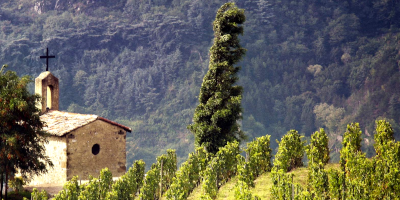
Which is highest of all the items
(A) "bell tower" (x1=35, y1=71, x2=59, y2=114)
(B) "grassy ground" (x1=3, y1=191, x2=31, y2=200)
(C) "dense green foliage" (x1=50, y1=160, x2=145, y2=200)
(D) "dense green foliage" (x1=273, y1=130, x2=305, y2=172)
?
(A) "bell tower" (x1=35, y1=71, x2=59, y2=114)

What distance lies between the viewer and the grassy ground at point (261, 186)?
82.5 ft

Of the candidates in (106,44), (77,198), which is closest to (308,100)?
(106,44)

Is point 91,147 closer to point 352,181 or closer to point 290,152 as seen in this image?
point 290,152

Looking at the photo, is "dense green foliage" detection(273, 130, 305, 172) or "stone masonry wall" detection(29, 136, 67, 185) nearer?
"dense green foliage" detection(273, 130, 305, 172)

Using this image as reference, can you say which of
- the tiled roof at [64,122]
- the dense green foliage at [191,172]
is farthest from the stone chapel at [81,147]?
the dense green foliage at [191,172]

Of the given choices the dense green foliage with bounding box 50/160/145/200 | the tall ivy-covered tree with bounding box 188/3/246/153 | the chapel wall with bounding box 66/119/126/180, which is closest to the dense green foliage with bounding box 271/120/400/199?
the dense green foliage with bounding box 50/160/145/200

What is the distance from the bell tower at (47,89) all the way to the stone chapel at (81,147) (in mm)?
1719

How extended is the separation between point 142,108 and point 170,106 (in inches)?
276

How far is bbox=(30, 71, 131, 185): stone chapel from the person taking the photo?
104 feet

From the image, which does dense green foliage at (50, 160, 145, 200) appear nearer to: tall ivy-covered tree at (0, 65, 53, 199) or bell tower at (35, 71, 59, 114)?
tall ivy-covered tree at (0, 65, 53, 199)

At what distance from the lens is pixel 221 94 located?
32625 mm

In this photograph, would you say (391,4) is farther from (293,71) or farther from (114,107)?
(114,107)

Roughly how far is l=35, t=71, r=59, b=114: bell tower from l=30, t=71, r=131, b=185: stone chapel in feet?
5.64

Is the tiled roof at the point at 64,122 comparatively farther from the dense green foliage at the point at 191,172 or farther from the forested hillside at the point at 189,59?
the forested hillside at the point at 189,59
